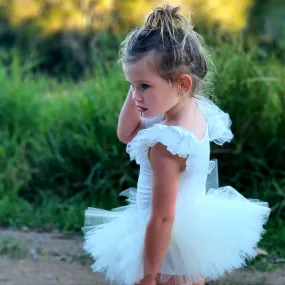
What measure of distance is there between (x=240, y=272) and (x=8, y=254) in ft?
4.59

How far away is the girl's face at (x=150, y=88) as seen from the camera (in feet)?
6.82

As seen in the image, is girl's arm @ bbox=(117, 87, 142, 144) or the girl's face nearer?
the girl's face

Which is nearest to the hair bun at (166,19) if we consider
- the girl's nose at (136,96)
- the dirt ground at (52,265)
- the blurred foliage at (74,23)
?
the girl's nose at (136,96)

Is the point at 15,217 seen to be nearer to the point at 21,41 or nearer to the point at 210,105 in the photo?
the point at 210,105

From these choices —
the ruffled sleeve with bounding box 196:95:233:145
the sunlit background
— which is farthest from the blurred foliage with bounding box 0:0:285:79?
the ruffled sleeve with bounding box 196:95:233:145

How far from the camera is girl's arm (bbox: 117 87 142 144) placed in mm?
2396

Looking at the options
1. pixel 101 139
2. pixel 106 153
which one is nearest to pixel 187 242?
pixel 106 153

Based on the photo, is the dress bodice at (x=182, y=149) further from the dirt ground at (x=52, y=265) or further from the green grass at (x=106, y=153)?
the green grass at (x=106, y=153)

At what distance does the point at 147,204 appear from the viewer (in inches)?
89.2

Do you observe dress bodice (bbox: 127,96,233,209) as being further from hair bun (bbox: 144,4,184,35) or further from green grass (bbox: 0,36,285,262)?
green grass (bbox: 0,36,285,262)

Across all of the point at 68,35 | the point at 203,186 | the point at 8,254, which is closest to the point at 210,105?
the point at 203,186

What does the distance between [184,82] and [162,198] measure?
40cm

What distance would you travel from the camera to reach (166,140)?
6.68 feet

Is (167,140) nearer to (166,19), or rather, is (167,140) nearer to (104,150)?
(166,19)
